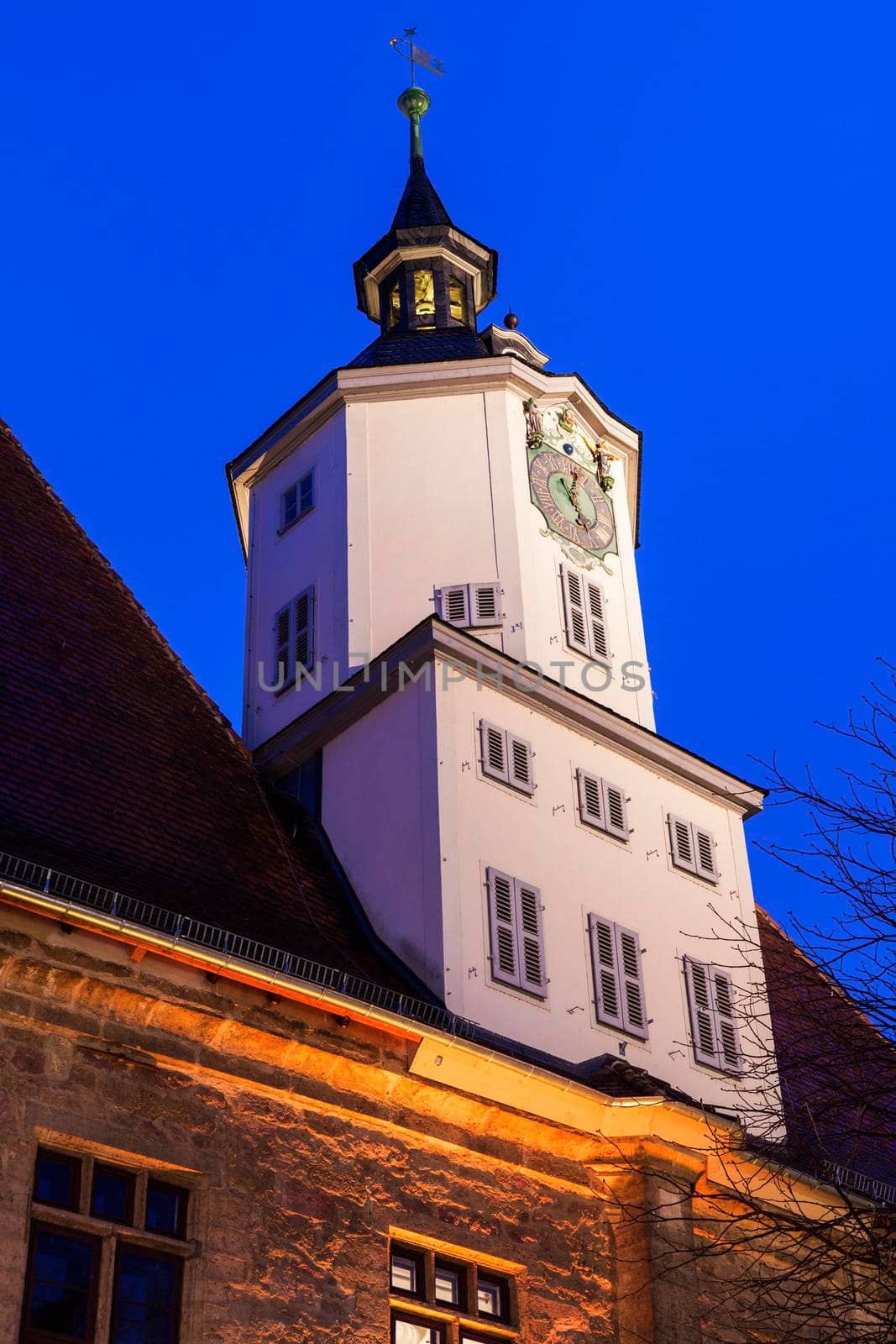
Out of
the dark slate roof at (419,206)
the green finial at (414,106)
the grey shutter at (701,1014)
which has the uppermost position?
the green finial at (414,106)

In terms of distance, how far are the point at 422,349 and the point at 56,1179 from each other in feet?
41.6

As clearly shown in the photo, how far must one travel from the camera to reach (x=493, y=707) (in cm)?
1806

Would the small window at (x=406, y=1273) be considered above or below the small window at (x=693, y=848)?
below

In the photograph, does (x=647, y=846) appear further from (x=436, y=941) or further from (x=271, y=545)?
(x=271, y=545)

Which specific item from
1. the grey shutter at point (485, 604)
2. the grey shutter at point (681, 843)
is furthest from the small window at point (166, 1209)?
the grey shutter at point (485, 604)

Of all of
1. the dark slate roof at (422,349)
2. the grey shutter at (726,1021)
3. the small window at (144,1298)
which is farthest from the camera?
the dark slate roof at (422,349)

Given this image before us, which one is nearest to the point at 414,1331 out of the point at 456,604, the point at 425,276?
the point at 456,604

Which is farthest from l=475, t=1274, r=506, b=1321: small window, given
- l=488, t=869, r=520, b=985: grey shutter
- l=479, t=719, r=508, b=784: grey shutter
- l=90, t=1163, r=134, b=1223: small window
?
l=479, t=719, r=508, b=784: grey shutter

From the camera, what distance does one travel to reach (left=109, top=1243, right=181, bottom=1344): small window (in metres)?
12.2

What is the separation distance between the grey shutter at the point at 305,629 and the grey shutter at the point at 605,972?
14.0 feet

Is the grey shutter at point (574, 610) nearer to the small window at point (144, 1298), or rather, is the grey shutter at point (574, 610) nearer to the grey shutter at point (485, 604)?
the grey shutter at point (485, 604)

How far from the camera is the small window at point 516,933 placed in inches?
648

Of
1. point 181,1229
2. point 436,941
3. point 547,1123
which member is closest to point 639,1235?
point 547,1123

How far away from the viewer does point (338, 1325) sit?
43.1 ft
